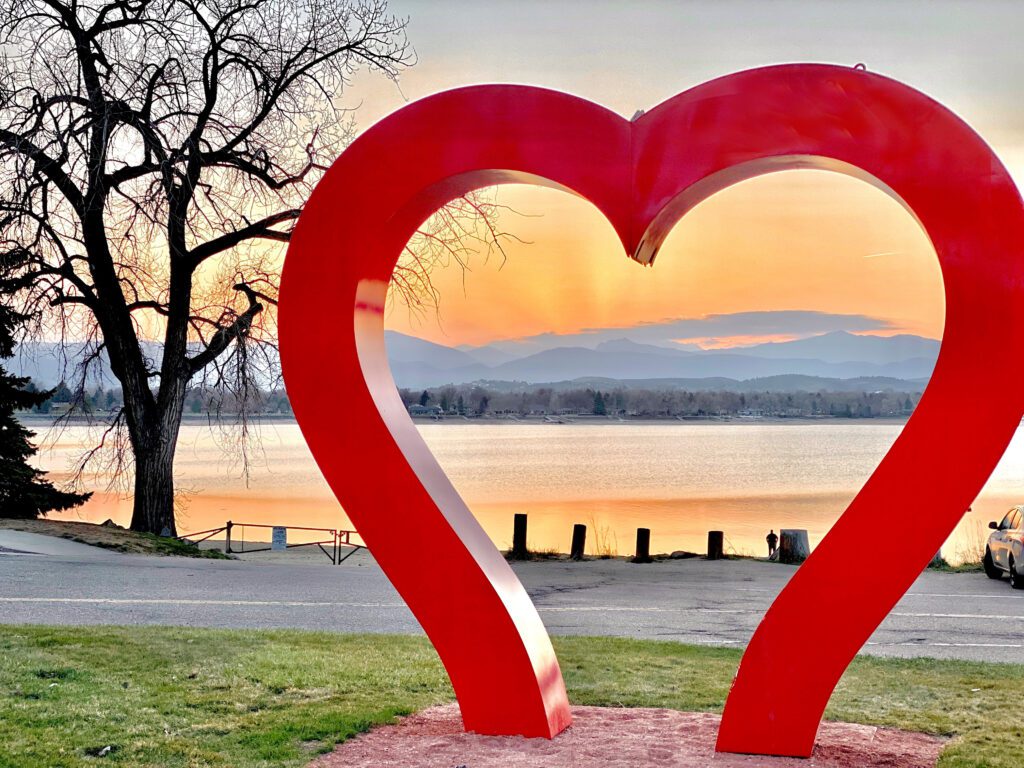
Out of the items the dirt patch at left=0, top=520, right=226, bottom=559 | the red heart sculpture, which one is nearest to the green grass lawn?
the red heart sculpture

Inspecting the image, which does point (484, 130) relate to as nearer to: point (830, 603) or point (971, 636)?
point (830, 603)

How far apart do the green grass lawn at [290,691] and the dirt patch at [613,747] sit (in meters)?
0.23

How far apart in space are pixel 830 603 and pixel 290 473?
207 feet

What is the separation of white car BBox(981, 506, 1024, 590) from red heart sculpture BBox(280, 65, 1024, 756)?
11105 mm

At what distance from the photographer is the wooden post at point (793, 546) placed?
20.1 meters

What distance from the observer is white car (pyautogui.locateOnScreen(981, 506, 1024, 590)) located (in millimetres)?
15945

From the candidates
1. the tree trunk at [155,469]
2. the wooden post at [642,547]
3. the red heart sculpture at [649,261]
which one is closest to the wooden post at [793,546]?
the wooden post at [642,547]

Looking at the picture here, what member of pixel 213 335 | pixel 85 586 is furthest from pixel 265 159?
pixel 85 586

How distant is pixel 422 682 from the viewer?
8.34m

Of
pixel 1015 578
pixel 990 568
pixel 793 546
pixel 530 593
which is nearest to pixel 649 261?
pixel 530 593

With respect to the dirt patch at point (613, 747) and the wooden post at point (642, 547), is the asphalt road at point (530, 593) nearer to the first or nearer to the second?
the wooden post at point (642, 547)

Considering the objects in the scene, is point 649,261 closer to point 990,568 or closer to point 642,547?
point 990,568

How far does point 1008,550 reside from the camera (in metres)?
16.3

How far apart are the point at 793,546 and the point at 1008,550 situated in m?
4.44
